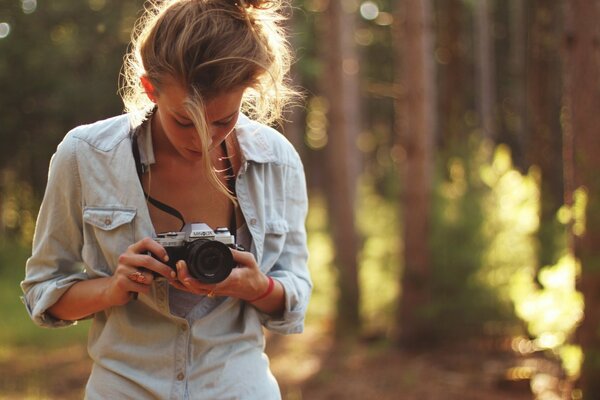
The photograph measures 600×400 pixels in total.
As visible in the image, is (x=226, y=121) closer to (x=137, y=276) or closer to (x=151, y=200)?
(x=151, y=200)

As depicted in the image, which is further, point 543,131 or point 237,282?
point 543,131

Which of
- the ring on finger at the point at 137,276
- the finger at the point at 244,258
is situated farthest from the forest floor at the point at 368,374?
the ring on finger at the point at 137,276

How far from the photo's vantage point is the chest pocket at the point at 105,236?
2432 mm

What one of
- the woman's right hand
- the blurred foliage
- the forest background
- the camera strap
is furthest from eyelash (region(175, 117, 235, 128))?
the blurred foliage

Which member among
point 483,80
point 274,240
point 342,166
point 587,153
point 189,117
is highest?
point 189,117

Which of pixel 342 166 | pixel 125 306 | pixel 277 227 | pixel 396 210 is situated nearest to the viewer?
pixel 125 306

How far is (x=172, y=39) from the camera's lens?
2.30 meters

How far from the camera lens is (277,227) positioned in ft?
8.70

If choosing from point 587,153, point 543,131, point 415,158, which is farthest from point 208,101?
point 543,131

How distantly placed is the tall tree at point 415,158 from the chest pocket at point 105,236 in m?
8.26

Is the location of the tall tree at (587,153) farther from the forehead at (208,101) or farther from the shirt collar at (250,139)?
the forehead at (208,101)

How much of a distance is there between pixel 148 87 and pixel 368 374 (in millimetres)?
8045

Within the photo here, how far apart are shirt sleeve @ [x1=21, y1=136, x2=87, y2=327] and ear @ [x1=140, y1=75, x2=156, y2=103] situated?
0.86ft

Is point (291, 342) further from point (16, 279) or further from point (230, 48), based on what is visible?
point (230, 48)
